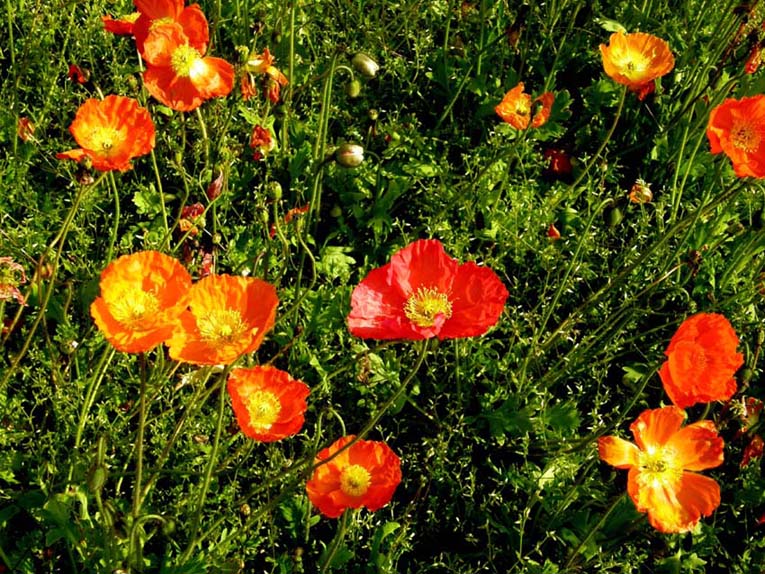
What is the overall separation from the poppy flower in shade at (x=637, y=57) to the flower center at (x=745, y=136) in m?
0.32

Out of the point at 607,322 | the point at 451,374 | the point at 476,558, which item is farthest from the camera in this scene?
the point at 607,322

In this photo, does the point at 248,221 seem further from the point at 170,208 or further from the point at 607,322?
the point at 607,322

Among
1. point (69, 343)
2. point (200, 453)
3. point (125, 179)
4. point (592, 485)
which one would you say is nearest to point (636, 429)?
point (592, 485)

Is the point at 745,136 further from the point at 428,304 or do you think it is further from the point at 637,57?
the point at 428,304

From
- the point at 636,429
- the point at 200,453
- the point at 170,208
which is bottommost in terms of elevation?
the point at 200,453

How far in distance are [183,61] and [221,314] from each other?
82 cm

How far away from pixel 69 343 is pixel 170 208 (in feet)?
2.15

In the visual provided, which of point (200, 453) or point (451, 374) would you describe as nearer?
point (200, 453)

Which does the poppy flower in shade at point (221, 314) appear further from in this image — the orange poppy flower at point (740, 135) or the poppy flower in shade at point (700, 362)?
Result: the orange poppy flower at point (740, 135)

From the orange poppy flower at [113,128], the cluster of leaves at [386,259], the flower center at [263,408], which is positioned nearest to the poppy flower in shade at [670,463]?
the cluster of leaves at [386,259]

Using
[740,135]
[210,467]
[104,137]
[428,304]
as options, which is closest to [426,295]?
[428,304]

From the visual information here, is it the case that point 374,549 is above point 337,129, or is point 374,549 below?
below

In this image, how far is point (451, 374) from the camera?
2229 millimetres

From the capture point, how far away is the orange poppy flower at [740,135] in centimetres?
191
